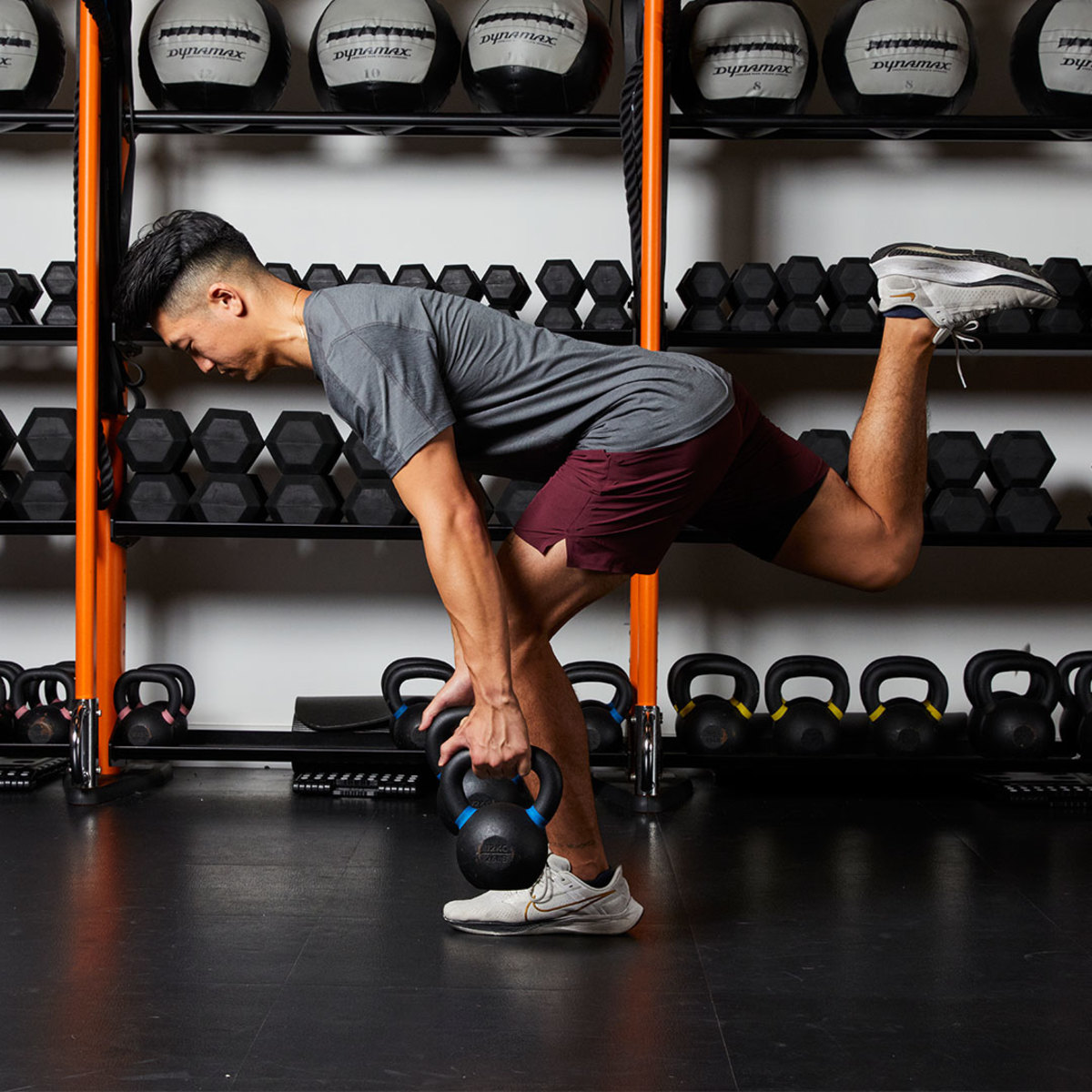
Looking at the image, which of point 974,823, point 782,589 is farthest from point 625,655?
point 974,823

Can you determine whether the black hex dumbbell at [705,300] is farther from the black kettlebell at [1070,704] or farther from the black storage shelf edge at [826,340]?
the black kettlebell at [1070,704]

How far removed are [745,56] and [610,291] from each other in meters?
0.65

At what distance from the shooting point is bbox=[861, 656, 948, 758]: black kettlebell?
3049 mm

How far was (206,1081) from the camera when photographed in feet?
4.70

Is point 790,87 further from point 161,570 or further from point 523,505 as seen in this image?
point 161,570

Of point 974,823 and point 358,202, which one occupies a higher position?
point 358,202

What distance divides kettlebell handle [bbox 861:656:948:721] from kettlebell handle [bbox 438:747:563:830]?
159cm

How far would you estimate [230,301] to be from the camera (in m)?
1.78

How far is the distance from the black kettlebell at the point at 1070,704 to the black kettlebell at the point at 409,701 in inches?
63.3

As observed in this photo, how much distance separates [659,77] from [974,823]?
1.94 metres

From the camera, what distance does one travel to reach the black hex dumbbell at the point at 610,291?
3.12 m

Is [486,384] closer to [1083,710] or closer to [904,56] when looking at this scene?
[904,56]

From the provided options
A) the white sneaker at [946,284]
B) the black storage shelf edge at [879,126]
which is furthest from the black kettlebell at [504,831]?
the black storage shelf edge at [879,126]

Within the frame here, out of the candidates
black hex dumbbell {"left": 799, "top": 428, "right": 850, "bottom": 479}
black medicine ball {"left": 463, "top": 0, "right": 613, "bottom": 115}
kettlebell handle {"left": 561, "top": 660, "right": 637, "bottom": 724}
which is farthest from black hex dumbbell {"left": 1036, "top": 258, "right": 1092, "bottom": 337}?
kettlebell handle {"left": 561, "top": 660, "right": 637, "bottom": 724}
